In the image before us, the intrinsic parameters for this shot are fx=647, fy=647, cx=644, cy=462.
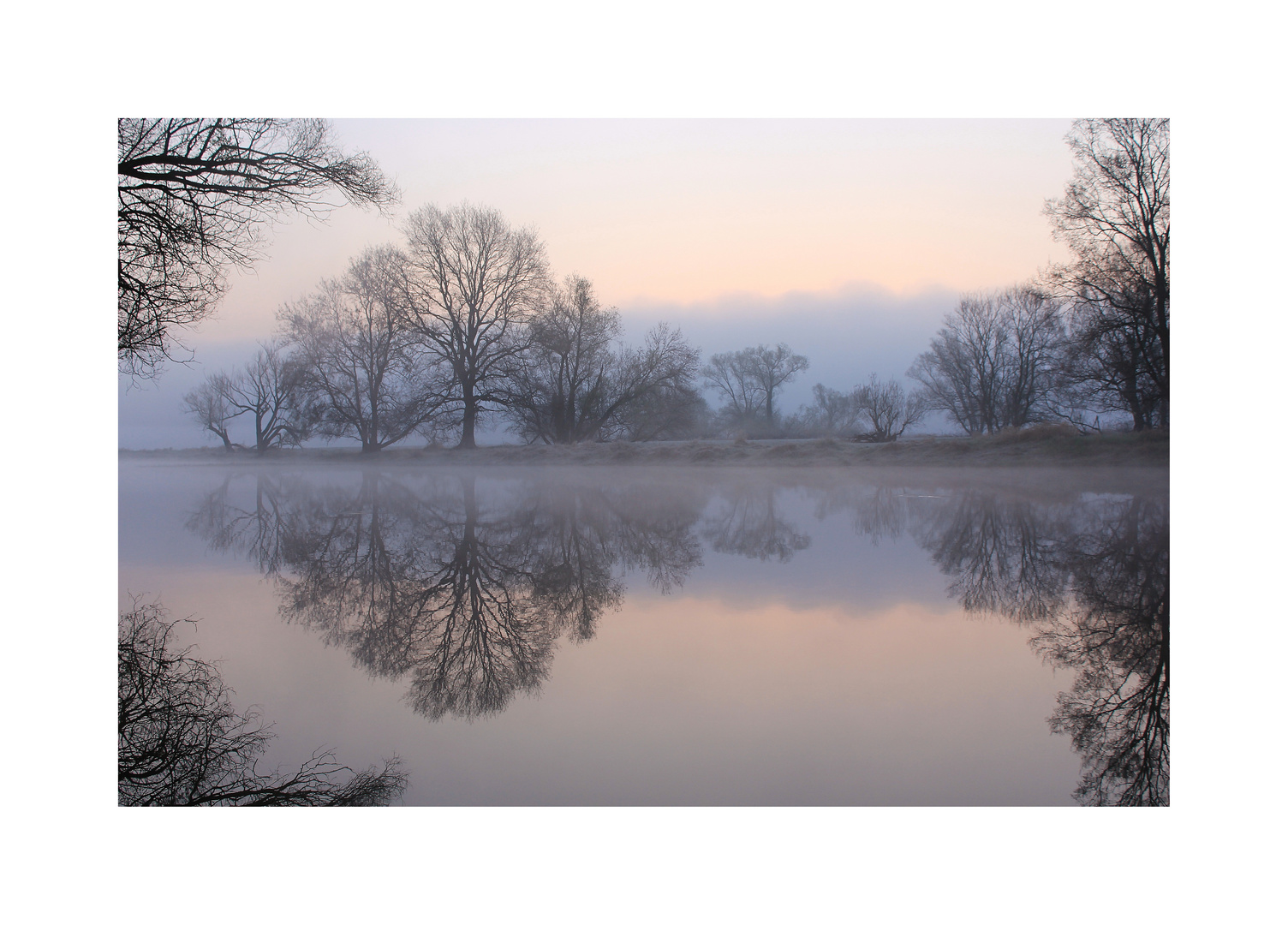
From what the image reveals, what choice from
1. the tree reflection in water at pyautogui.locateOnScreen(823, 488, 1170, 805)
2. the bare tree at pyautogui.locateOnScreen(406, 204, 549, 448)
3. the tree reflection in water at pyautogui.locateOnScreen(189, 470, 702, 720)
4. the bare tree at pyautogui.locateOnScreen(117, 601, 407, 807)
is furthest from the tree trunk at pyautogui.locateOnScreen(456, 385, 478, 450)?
the bare tree at pyautogui.locateOnScreen(117, 601, 407, 807)

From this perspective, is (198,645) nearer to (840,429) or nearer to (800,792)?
(800,792)

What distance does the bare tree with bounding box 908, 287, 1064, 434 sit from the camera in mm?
11820

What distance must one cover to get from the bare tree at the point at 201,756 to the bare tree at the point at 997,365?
37.3 ft

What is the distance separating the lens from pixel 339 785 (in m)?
2.18

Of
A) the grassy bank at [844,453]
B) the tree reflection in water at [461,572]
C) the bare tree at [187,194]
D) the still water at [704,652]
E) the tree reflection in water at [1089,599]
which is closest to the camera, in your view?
the still water at [704,652]

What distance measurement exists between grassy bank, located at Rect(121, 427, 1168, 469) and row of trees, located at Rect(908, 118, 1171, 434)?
489 mm

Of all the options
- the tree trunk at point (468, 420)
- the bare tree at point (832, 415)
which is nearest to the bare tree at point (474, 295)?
the tree trunk at point (468, 420)

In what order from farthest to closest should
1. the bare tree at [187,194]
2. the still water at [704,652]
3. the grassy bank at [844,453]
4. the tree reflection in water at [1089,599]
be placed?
the grassy bank at [844,453]
the bare tree at [187,194]
the tree reflection in water at [1089,599]
the still water at [704,652]

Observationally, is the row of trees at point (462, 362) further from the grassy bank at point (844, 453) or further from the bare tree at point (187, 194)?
the bare tree at point (187, 194)

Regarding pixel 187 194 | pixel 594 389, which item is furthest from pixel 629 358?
pixel 187 194

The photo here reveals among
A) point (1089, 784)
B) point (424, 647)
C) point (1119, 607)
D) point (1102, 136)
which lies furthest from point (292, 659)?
point (1102, 136)

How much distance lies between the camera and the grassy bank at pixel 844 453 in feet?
35.4
